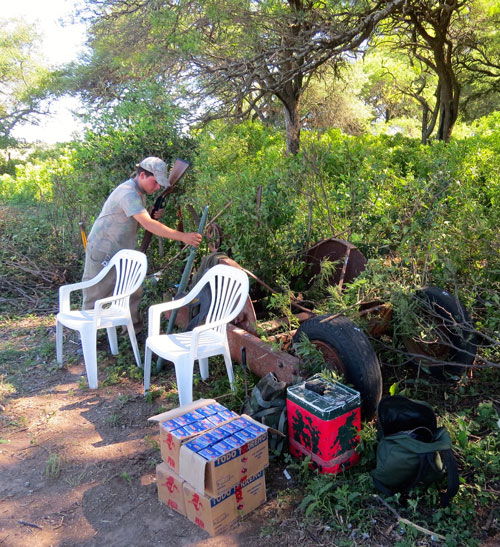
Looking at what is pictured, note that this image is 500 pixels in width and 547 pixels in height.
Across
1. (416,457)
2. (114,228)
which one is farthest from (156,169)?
(416,457)

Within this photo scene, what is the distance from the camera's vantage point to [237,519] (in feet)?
8.82

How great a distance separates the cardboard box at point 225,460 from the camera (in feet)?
8.24

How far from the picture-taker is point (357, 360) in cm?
320

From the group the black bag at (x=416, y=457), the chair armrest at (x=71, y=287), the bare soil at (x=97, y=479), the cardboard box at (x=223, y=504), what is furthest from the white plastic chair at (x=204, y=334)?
the black bag at (x=416, y=457)

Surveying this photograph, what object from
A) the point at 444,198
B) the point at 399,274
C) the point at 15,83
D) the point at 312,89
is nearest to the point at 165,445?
the point at 399,274

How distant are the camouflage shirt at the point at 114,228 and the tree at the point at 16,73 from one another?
3174cm

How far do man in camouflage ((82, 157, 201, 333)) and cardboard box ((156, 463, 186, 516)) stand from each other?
2329mm

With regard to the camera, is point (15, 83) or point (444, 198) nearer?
point (444, 198)

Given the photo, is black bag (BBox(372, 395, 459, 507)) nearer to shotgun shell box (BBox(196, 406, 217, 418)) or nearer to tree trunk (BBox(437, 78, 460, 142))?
shotgun shell box (BBox(196, 406, 217, 418))

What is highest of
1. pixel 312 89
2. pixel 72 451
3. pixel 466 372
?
pixel 312 89

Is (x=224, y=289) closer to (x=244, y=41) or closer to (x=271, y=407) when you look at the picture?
(x=271, y=407)

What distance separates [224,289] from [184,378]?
3.13ft

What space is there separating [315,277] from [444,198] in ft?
5.03

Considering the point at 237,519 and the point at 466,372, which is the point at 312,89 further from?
the point at 237,519
